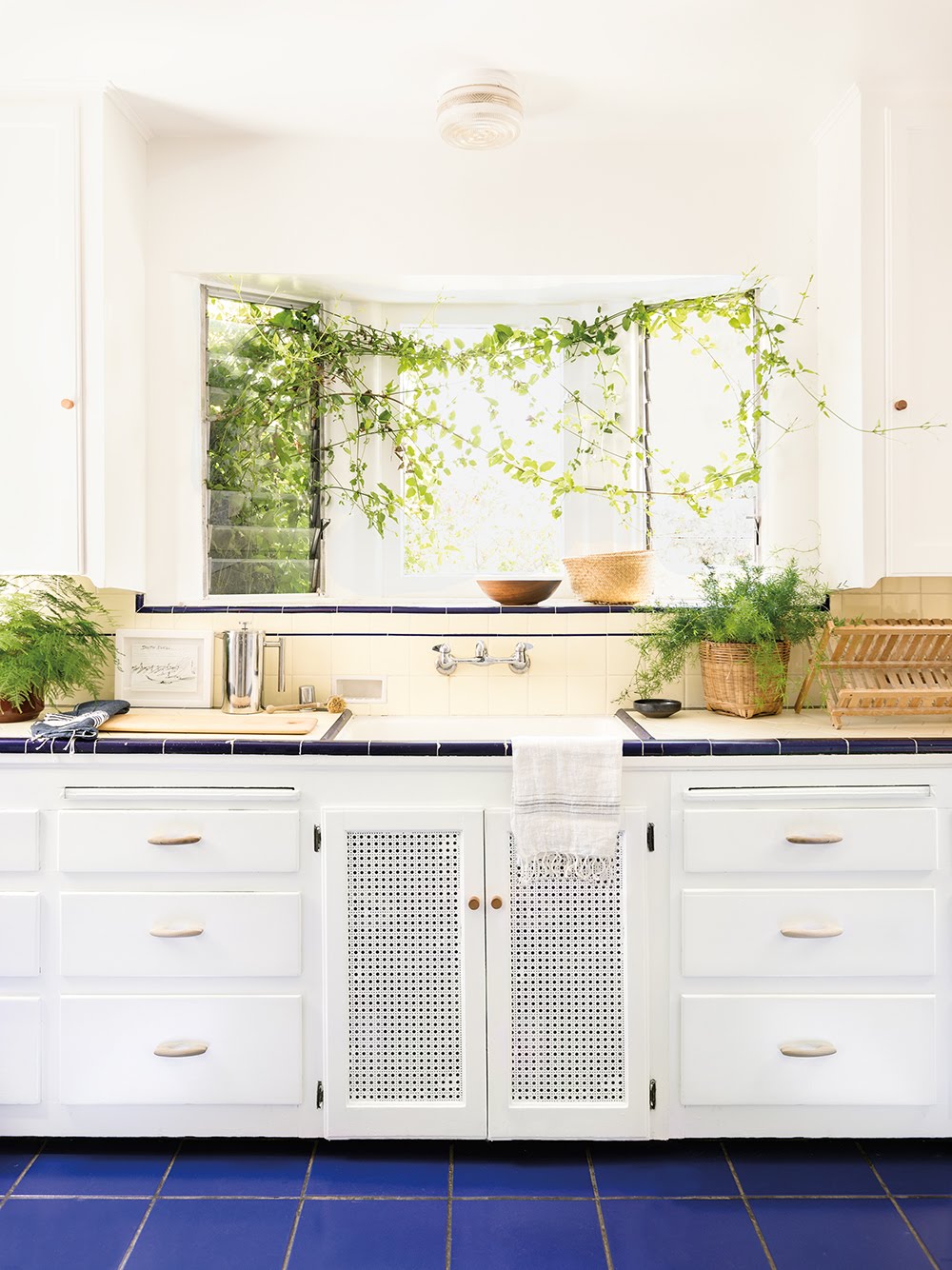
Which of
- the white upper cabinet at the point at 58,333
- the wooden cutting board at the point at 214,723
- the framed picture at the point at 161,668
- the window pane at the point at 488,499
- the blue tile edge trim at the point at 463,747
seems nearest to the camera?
the blue tile edge trim at the point at 463,747

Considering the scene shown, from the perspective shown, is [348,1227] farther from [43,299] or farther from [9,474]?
[43,299]

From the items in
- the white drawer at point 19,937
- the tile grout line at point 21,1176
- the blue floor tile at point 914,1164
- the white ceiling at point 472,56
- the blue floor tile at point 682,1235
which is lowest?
the blue floor tile at point 682,1235

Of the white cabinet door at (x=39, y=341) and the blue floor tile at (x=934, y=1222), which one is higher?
the white cabinet door at (x=39, y=341)

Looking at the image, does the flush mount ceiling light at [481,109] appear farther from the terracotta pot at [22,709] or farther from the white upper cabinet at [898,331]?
the terracotta pot at [22,709]

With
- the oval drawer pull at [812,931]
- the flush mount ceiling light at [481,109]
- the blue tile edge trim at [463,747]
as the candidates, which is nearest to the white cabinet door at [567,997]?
the blue tile edge trim at [463,747]

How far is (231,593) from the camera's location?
2.71 meters

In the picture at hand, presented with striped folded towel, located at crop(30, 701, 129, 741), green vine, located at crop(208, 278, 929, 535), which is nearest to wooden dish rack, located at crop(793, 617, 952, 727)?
green vine, located at crop(208, 278, 929, 535)

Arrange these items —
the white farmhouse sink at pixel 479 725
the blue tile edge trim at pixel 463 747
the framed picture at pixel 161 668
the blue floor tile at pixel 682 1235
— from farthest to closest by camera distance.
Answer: the framed picture at pixel 161 668 → the white farmhouse sink at pixel 479 725 → the blue tile edge trim at pixel 463 747 → the blue floor tile at pixel 682 1235

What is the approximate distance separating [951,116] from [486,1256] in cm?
273

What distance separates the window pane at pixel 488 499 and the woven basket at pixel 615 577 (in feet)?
0.69

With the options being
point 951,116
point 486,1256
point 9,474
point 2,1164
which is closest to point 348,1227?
point 486,1256

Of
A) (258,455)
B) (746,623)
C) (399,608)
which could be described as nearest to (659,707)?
(746,623)

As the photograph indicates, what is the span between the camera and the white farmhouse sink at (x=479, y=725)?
2.42m

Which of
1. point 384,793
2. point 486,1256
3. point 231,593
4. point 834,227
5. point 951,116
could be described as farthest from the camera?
point 231,593
